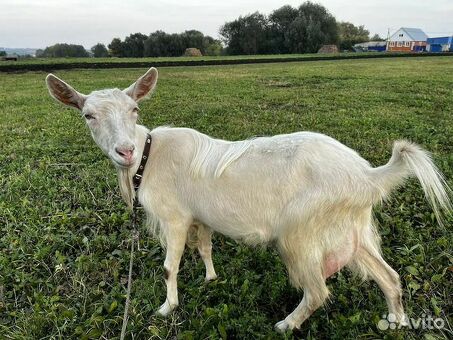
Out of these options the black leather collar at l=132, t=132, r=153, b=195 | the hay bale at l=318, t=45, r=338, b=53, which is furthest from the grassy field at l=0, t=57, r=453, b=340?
the hay bale at l=318, t=45, r=338, b=53

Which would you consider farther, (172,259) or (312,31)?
(312,31)

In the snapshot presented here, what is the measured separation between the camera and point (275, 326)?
2762 millimetres

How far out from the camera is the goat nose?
2.60 meters

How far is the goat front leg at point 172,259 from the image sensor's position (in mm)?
2910

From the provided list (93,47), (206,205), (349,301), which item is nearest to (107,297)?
(206,205)

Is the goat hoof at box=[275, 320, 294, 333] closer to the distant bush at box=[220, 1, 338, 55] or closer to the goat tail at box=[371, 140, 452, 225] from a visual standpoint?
the goat tail at box=[371, 140, 452, 225]

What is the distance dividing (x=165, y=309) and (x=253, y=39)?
59398 mm

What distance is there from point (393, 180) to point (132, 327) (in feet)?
7.03

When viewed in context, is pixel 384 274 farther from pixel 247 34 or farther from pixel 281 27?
pixel 281 27

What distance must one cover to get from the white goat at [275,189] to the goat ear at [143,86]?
12cm

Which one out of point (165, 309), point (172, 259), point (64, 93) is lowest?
point (165, 309)

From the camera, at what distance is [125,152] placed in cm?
260

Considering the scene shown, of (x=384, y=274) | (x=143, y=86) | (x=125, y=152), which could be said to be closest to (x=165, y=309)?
(x=125, y=152)

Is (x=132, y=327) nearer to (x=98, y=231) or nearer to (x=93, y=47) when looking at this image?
(x=98, y=231)
